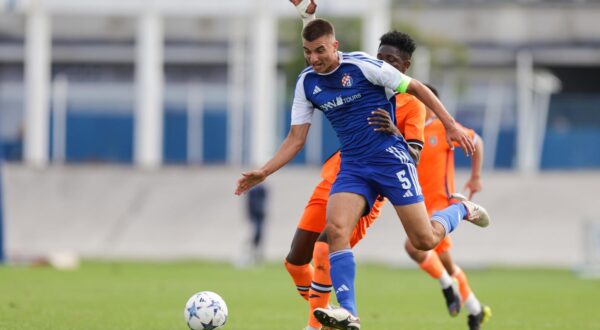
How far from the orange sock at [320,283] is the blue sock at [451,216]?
3.42ft

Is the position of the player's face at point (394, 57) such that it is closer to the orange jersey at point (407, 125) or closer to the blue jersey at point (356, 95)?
the orange jersey at point (407, 125)

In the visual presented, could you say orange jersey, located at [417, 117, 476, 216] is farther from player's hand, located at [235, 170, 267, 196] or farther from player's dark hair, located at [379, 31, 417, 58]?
player's hand, located at [235, 170, 267, 196]

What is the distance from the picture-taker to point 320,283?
10.0 meters

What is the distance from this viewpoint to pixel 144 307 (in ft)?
45.6

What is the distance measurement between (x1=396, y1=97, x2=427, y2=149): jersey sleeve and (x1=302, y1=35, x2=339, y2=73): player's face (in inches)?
49.2

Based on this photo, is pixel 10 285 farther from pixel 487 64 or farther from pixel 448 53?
pixel 487 64

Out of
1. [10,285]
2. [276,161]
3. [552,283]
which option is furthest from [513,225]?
[276,161]

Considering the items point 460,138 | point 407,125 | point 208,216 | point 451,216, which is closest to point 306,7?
point 407,125

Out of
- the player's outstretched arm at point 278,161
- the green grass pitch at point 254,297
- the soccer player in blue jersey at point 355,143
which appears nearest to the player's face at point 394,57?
the soccer player in blue jersey at point 355,143

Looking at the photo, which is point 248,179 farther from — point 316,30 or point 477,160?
point 477,160

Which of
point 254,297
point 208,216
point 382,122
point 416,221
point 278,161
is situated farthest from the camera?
point 208,216

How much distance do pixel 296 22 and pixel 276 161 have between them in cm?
2593

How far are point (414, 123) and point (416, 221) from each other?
1.06m

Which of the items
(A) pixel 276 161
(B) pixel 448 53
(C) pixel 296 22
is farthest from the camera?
(B) pixel 448 53
